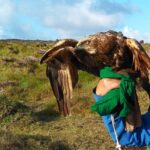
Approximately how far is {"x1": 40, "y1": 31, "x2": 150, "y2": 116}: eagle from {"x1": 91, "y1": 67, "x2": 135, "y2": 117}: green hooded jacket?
0.09 meters

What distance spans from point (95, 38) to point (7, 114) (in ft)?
28.7

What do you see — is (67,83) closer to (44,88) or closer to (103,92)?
(103,92)

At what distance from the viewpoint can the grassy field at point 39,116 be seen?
8.75 metres

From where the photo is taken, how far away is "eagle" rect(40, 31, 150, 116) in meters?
3.03

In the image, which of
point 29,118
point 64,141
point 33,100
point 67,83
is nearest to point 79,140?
point 64,141

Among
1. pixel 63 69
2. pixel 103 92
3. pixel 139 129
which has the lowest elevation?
pixel 139 129

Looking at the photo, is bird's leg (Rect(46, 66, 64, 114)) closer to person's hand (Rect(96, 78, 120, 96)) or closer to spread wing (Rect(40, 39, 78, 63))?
spread wing (Rect(40, 39, 78, 63))

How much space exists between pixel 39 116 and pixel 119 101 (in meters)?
9.07

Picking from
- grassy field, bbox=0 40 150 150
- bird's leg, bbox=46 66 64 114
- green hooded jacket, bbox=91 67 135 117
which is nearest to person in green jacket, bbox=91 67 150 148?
green hooded jacket, bbox=91 67 135 117

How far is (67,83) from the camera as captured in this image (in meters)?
3.34

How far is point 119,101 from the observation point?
3.02m

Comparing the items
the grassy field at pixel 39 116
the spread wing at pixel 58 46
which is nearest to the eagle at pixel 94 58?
the spread wing at pixel 58 46

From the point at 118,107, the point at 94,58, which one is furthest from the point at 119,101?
the point at 94,58

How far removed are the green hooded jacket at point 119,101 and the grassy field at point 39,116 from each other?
13.0 feet
